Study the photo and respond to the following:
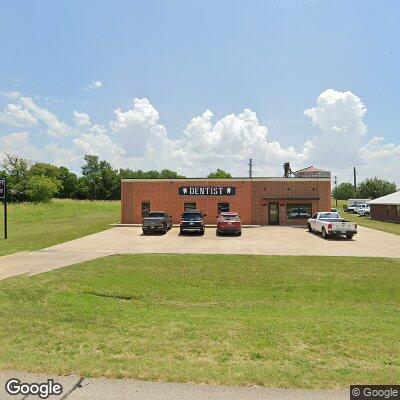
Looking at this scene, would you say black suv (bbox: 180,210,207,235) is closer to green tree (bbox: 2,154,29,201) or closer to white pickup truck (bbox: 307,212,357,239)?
white pickup truck (bbox: 307,212,357,239)

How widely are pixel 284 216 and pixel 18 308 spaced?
28.0 m

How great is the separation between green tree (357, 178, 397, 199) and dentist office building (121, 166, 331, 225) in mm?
77708

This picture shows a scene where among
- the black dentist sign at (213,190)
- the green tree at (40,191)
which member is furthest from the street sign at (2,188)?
the green tree at (40,191)

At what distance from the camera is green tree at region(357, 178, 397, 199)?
101188 mm

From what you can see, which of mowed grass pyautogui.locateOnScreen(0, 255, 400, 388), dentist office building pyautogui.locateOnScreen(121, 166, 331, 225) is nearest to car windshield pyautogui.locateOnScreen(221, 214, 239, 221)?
dentist office building pyautogui.locateOnScreen(121, 166, 331, 225)

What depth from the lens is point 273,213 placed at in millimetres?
33094

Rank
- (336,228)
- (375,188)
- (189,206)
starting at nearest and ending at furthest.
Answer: (336,228) < (189,206) < (375,188)

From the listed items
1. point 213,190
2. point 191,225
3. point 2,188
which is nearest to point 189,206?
point 213,190

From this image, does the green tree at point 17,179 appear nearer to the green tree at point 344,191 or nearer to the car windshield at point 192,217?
the car windshield at point 192,217

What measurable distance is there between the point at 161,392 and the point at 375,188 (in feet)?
364

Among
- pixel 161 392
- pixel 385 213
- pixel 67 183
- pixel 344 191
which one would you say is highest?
pixel 67 183

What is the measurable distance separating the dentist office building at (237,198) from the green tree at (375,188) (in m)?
77.7

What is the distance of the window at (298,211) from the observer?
32.8 m

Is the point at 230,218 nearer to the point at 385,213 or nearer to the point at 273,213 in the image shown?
the point at 273,213
